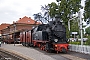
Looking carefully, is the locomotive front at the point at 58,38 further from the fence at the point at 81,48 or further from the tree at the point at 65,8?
the tree at the point at 65,8

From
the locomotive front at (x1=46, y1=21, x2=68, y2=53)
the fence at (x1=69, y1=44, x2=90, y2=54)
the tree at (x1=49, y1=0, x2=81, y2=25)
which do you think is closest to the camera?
the fence at (x1=69, y1=44, x2=90, y2=54)

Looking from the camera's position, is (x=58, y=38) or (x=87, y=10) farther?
(x=87, y=10)

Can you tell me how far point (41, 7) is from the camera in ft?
179

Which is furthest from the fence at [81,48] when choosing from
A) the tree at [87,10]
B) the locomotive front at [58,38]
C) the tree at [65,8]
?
the tree at [65,8]

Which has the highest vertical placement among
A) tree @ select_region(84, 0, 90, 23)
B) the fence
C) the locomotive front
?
tree @ select_region(84, 0, 90, 23)

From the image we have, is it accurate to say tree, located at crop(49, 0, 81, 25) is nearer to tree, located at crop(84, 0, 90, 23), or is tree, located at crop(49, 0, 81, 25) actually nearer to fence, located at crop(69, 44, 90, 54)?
tree, located at crop(84, 0, 90, 23)

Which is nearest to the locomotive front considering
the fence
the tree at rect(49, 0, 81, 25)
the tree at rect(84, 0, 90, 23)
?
the fence

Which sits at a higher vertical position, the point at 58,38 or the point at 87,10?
the point at 87,10

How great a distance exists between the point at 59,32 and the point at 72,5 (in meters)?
7.45

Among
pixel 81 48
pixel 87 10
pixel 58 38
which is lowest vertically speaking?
pixel 81 48

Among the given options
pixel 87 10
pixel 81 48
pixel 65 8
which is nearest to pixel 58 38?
pixel 81 48

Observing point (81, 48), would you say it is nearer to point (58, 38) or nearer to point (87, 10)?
point (58, 38)

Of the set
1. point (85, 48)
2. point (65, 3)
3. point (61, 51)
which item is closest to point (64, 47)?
point (61, 51)

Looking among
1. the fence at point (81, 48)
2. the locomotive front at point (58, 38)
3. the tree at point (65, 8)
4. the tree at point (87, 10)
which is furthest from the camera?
the tree at point (65, 8)
